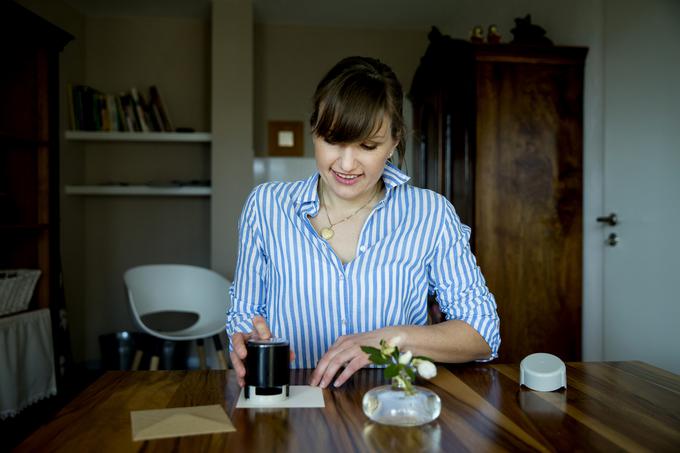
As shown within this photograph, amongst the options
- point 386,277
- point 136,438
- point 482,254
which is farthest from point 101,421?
point 482,254

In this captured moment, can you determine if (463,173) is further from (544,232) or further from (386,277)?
(386,277)

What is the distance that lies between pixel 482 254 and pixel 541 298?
1.15 ft

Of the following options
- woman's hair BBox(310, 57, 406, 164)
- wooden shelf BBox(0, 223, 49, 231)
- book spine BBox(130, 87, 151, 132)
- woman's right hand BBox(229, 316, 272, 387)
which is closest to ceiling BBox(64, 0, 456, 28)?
book spine BBox(130, 87, 151, 132)

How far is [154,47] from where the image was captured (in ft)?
16.2

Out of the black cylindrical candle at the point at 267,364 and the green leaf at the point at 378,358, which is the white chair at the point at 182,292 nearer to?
the black cylindrical candle at the point at 267,364

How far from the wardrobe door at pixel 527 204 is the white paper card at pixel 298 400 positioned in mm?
1941

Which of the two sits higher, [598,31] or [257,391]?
[598,31]

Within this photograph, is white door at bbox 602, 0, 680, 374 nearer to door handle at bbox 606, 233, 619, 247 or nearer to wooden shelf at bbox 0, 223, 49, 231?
door handle at bbox 606, 233, 619, 247

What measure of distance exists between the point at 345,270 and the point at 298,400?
434 mm

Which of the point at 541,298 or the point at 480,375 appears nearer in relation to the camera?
the point at 480,375

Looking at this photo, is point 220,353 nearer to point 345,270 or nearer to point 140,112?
point 140,112

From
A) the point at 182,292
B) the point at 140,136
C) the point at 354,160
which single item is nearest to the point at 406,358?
the point at 354,160

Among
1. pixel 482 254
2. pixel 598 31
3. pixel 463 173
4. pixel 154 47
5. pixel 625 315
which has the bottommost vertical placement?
pixel 625 315

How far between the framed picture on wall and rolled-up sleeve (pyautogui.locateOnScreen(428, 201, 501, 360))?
364 cm
